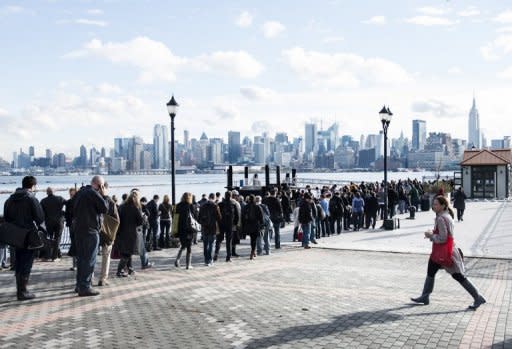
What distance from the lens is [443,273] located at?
11.7 meters

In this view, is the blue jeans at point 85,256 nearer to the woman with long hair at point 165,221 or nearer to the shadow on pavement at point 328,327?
the shadow on pavement at point 328,327

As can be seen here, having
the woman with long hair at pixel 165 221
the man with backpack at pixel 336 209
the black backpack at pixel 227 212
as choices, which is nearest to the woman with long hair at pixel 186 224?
the black backpack at pixel 227 212

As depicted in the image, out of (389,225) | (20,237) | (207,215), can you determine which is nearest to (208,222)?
(207,215)

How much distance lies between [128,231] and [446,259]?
20.7ft

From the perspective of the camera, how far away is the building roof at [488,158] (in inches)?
1535

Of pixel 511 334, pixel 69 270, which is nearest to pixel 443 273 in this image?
pixel 511 334

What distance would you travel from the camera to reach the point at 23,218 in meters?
9.29

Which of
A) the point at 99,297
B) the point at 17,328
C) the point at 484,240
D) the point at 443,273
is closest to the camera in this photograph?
the point at 17,328

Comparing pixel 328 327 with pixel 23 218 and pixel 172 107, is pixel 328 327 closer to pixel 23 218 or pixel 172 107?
pixel 23 218

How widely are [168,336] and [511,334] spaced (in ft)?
14.7

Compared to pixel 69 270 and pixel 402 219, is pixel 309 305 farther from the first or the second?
pixel 402 219

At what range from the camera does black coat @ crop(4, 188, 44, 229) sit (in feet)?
30.4

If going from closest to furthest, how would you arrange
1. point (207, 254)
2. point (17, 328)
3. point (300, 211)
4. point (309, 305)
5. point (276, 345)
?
point (276, 345)
point (17, 328)
point (309, 305)
point (207, 254)
point (300, 211)

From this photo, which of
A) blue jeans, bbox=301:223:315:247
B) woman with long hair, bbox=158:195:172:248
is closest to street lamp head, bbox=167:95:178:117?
woman with long hair, bbox=158:195:172:248
